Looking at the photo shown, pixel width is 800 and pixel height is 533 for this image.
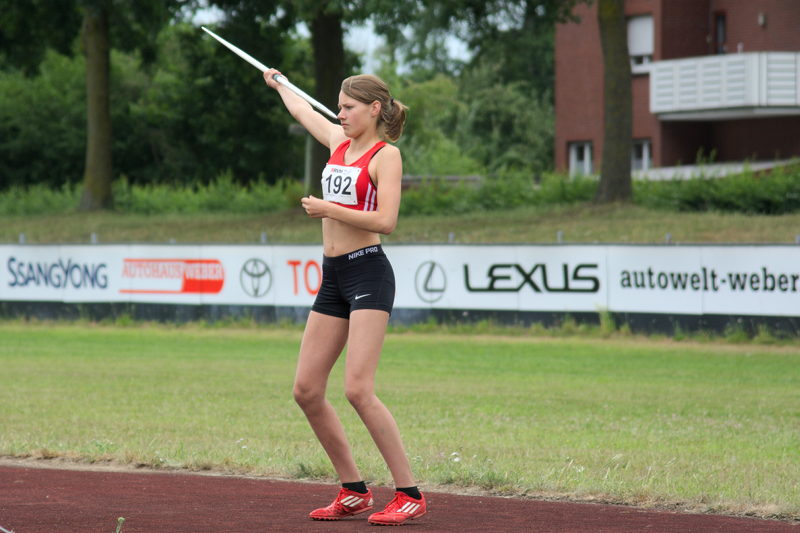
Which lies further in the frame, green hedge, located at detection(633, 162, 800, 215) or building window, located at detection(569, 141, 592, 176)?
building window, located at detection(569, 141, 592, 176)

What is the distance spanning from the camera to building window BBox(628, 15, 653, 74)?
42219 millimetres

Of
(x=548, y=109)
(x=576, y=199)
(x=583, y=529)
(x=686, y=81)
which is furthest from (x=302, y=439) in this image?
(x=548, y=109)

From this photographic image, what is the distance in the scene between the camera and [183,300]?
25.0 m

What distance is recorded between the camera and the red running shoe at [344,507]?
6660 mm

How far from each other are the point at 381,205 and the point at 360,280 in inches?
15.8

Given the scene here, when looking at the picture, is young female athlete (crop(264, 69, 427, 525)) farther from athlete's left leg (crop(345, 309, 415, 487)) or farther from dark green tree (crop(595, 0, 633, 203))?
dark green tree (crop(595, 0, 633, 203))

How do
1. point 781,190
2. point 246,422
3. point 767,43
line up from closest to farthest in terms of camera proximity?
point 246,422 → point 781,190 → point 767,43

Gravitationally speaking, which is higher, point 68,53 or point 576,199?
point 68,53

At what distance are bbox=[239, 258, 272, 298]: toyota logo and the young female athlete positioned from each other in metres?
17.6

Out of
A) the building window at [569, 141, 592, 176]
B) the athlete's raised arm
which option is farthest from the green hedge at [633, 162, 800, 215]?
the athlete's raised arm

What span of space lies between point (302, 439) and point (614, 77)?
20248mm

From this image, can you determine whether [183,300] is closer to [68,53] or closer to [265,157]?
[68,53]

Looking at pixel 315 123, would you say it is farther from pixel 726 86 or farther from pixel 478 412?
pixel 726 86

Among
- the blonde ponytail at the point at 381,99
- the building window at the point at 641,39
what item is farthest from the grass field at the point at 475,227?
the blonde ponytail at the point at 381,99
